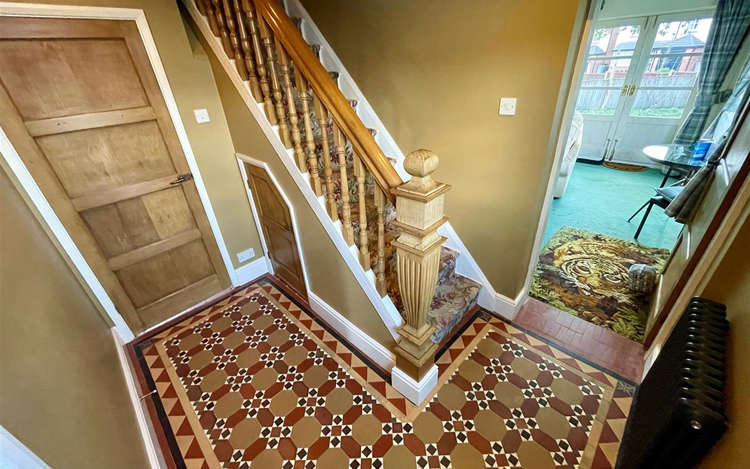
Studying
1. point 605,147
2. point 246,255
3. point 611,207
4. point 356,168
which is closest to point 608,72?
point 605,147

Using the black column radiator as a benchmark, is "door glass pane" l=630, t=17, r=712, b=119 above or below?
above

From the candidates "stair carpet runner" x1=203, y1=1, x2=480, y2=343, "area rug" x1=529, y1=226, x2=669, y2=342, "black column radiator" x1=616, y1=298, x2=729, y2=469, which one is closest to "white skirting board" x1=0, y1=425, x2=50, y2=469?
"stair carpet runner" x1=203, y1=1, x2=480, y2=343

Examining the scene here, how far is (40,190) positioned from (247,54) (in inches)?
54.3

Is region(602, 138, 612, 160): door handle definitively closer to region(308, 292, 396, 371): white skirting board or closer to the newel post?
the newel post

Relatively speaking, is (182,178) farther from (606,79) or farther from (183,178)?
(606,79)

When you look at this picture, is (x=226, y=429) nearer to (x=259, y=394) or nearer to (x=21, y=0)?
(x=259, y=394)

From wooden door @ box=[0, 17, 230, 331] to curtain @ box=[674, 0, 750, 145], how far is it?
6330mm

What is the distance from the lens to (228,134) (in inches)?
85.0

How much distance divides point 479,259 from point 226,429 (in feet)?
6.24

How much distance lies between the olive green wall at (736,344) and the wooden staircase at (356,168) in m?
0.93

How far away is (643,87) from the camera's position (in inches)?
180

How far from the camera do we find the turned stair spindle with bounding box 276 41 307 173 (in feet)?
4.59

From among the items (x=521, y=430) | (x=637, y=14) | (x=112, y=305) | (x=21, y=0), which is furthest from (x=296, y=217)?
(x=637, y=14)

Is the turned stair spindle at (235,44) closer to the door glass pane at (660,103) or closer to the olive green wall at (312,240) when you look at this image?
the olive green wall at (312,240)
